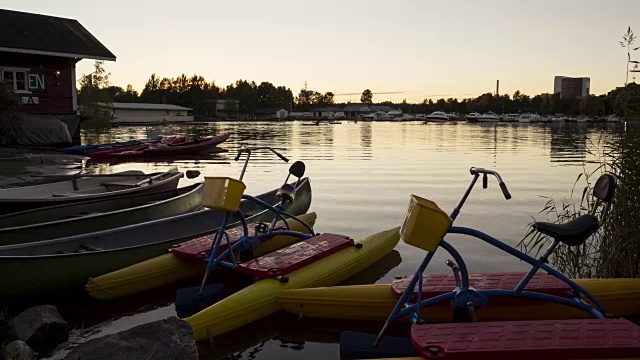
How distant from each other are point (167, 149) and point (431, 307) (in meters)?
25.7

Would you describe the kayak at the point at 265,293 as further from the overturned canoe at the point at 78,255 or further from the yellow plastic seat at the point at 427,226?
the yellow plastic seat at the point at 427,226

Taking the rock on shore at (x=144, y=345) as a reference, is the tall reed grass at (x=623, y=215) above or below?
above

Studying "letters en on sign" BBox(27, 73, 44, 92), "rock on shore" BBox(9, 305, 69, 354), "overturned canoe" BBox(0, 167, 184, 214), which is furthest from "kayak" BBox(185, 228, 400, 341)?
"letters en on sign" BBox(27, 73, 44, 92)

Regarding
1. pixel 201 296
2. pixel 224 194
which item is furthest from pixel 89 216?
pixel 224 194

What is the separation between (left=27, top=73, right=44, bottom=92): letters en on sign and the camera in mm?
27594

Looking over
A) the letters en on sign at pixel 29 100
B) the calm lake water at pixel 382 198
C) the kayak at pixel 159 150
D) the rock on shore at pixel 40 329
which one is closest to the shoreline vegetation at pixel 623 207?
the calm lake water at pixel 382 198

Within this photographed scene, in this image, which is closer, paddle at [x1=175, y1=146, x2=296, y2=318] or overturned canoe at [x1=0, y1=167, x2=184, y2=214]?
paddle at [x1=175, y1=146, x2=296, y2=318]

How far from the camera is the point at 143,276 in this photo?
730cm

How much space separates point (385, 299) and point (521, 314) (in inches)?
56.5

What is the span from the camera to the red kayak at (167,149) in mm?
27648

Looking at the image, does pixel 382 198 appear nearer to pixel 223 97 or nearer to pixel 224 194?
pixel 224 194

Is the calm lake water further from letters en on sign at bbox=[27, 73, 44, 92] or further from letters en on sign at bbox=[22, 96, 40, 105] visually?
letters en on sign at bbox=[27, 73, 44, 92]

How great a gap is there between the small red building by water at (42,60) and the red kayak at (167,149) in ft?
14.5

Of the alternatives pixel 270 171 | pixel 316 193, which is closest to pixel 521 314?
pixel 316 193
